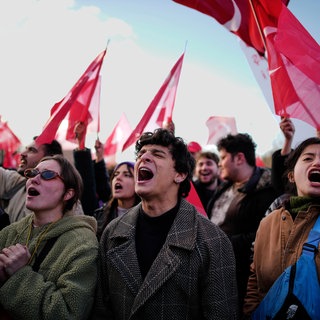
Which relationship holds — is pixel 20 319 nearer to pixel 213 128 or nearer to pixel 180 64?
pixel 180 64

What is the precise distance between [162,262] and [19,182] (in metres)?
2.18

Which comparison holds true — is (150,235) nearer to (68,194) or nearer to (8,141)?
(68,194)

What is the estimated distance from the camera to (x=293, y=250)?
228cm

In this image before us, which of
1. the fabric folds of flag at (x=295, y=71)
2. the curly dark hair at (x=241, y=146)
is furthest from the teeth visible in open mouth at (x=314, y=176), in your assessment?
the curly dark hair at (x=241, y=146)

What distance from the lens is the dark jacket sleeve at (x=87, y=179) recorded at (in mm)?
4070

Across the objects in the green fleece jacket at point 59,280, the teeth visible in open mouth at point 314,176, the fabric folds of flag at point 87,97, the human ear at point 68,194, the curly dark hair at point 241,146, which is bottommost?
the green fleece jacket at point 59,280

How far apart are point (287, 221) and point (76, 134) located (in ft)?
9.71

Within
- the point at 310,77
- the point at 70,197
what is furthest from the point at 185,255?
the point at 310,77

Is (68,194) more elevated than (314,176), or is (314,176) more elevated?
(314,176)

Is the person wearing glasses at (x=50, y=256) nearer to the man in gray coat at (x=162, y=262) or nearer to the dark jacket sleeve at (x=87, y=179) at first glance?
the man in gray coat at (x=162, y=262)

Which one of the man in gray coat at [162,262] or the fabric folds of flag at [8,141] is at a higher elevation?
the fabric folds of flag at [8,141]

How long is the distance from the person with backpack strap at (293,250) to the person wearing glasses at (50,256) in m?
1.06

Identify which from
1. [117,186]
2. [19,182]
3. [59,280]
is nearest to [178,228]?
[59,280]

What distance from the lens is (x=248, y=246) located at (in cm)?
349
